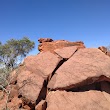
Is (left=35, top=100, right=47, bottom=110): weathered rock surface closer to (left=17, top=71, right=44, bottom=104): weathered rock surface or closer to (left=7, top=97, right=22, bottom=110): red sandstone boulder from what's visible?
(left=17, top=71, right=44, bottom=104): weathered rock surface

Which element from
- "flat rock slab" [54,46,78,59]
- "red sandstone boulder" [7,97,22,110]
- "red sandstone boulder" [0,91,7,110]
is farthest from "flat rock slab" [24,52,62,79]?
"red sandstone boulder" [0,91,7,110]

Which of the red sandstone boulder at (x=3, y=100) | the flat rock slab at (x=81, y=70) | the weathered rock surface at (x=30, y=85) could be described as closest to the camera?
the flat rock slab at (x=81, y=70)

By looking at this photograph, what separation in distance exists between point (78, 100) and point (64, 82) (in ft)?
4.89

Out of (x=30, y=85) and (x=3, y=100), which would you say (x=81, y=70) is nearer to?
(x=30, y=85)

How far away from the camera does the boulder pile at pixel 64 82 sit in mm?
12680

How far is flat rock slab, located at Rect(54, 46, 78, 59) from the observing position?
49.8 feet

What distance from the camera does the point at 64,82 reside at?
13328 millimetres

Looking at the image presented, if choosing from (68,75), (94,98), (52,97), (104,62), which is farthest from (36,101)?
(104,62)

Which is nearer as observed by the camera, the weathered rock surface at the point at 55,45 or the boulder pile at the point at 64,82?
the boulder pile at the point at 64,82

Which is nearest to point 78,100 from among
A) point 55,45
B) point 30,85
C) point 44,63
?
point 30,85

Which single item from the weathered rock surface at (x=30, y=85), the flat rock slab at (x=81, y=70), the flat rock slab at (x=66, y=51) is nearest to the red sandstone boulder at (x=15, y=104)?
the weathered rock surface at (x=30, y=85)

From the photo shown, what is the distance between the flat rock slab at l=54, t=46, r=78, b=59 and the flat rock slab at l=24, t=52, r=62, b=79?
1.29 ft

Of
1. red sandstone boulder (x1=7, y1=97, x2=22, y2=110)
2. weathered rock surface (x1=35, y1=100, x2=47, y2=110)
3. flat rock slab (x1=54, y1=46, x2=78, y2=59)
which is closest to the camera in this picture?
weathered rock surface (x1=35, y1=100, x2=47, y2=110)

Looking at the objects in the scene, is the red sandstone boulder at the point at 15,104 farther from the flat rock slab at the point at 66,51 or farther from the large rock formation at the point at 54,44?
the large rock formation at the point at 54,44
